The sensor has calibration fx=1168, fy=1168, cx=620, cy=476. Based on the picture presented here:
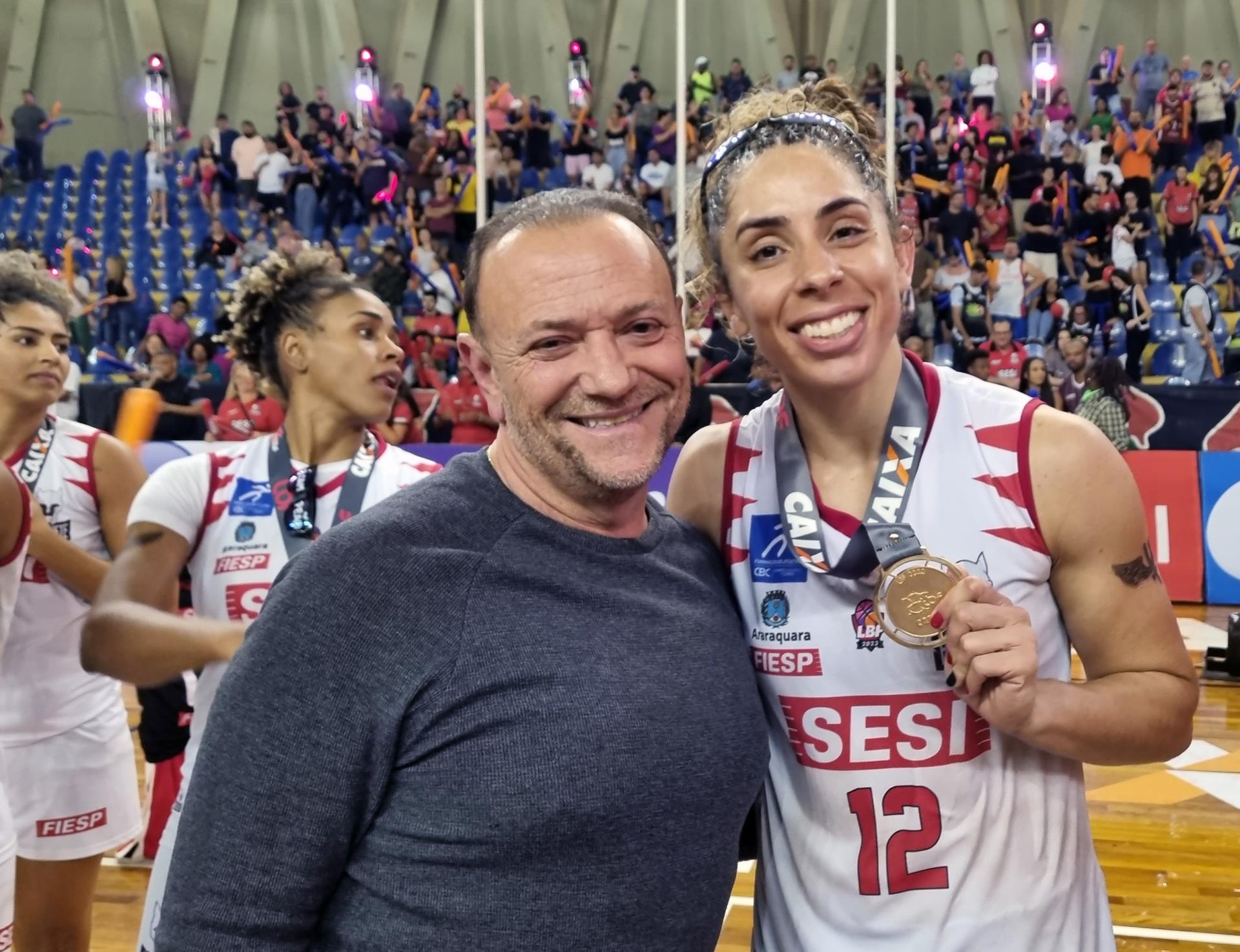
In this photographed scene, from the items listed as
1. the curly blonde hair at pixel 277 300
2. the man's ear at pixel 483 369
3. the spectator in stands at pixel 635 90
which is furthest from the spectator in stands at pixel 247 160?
the man's ear at pixel 483 369

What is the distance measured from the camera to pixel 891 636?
1572 mm

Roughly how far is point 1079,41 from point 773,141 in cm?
1865

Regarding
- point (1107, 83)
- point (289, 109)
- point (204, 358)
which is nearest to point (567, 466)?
point (204, 358)

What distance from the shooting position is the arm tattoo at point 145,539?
2607 millimetres

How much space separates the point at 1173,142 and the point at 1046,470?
15.1 metres

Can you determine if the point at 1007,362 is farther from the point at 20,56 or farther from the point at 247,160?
the point at 20,56

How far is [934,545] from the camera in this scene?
1.70 meters

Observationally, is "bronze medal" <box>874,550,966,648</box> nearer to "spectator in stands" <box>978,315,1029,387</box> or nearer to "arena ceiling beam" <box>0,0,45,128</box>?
"spectator in stands" <box>978,315,1029,387</box>

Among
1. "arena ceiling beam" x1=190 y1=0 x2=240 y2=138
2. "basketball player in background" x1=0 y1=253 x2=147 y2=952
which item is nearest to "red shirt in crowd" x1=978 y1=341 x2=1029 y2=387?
"basketball player in background" x1=0 y1=253 x2=147 y2=952

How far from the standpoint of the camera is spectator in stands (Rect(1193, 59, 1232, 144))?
47.9 feet

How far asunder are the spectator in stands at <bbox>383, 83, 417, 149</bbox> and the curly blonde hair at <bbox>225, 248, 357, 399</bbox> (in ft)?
48.5

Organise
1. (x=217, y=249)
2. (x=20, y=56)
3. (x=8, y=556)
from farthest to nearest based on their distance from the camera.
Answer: (x=20, y=56)
(x=217, y=249)
(x=8, y=556)

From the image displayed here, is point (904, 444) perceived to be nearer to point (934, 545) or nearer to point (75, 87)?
point (934, 545)

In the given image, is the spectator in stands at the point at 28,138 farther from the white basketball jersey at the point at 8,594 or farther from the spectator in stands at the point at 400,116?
the white basketball jersey at the point at 8,594
